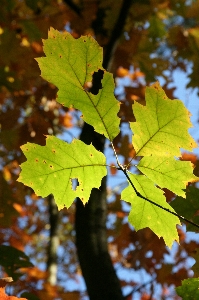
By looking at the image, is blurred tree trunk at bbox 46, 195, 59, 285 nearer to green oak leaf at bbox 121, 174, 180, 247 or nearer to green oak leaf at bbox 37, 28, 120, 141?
green oak leaf at bbox 121, 174, 180, 247

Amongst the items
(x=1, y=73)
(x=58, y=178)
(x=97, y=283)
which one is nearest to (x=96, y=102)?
(x=58, y=178)

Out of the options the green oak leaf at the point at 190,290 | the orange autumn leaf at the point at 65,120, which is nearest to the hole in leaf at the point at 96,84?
the green oak leaf at the point at 190,290

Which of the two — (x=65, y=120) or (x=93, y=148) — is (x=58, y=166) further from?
(x=65, y=120)

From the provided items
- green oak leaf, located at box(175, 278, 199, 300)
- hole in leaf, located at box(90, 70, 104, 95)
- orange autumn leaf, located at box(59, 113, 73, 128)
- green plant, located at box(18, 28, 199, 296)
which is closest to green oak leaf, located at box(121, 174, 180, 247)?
green plant, located at box(18, 28, 199, 296)

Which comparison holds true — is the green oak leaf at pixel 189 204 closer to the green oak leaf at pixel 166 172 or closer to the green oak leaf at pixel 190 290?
the green oak leaf at pixel 166 172

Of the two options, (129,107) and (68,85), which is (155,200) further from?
(129,107)

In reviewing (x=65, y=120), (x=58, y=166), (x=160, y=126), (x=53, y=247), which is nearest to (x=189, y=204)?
(x=160, y=126)
